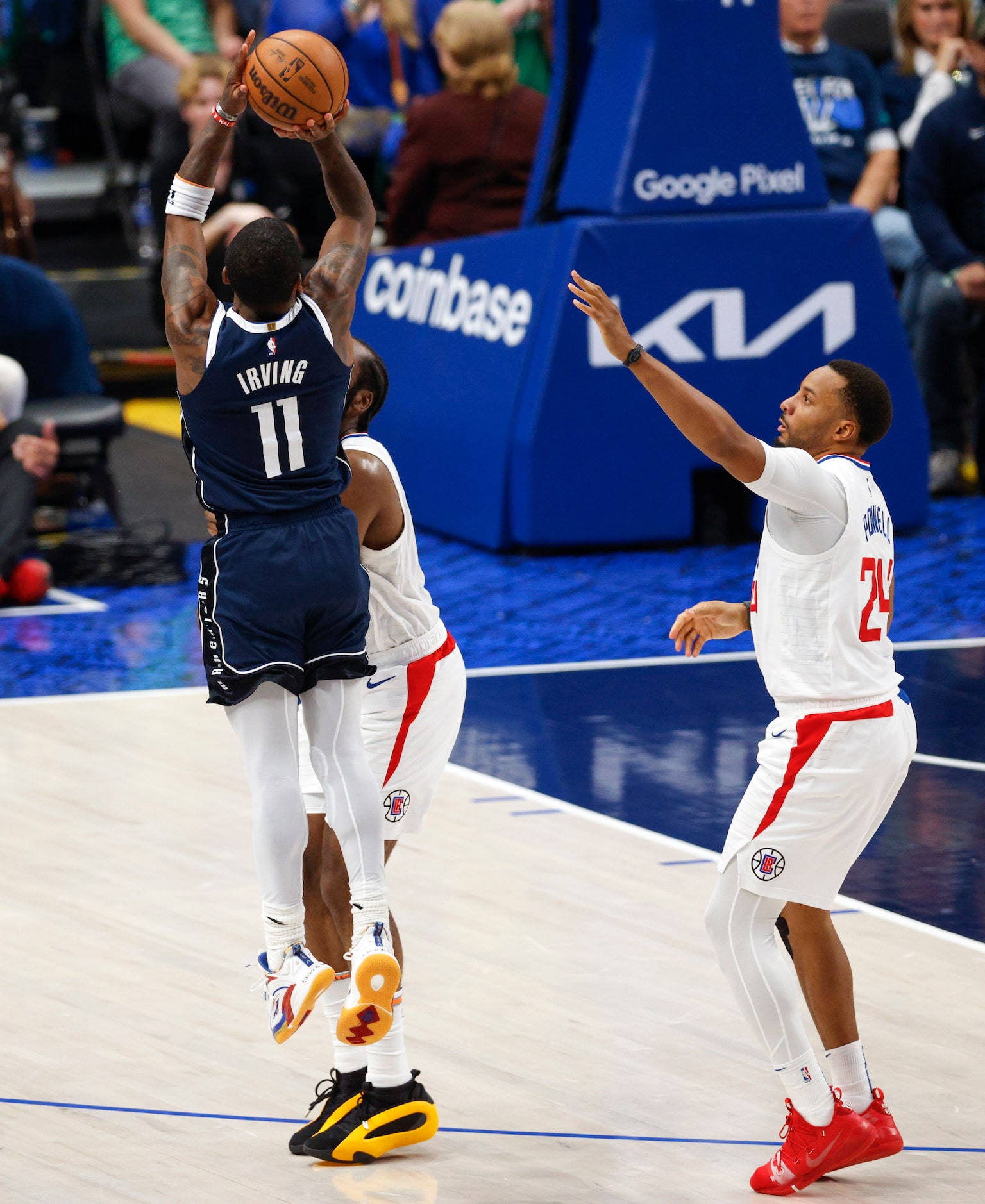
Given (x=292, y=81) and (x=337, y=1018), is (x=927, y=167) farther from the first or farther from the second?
(x=337, y=1018)

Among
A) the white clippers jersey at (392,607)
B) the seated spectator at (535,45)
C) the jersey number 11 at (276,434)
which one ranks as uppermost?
the jersey number 11 at (276,434)

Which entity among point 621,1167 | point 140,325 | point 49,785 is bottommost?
point 140,325

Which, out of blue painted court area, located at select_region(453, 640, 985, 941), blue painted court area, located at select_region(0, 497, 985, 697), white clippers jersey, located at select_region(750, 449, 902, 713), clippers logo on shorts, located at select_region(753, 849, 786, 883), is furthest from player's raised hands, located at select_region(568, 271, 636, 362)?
blue painted court area, located at select_region(0, 497, 985, 697)

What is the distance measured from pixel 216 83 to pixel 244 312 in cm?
817

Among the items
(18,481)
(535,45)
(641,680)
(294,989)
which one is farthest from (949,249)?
(294,989)

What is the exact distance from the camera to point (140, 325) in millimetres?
14672

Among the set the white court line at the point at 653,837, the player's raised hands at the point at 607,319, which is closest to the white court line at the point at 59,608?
the white court line at the point at 653,837

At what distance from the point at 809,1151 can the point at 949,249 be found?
8.14 metres

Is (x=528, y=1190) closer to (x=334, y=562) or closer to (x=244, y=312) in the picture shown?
(x=334, y=562)

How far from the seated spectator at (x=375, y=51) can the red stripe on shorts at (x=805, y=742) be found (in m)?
9.46

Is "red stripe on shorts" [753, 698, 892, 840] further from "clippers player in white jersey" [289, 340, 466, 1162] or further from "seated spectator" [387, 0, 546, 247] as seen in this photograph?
"seated spectator" [387, 0, 546, 247]

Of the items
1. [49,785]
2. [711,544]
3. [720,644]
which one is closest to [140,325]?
[711,544]

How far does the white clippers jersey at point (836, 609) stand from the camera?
4.25 metres

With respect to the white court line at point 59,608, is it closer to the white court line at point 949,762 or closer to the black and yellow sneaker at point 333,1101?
the white court line at point 949,762
